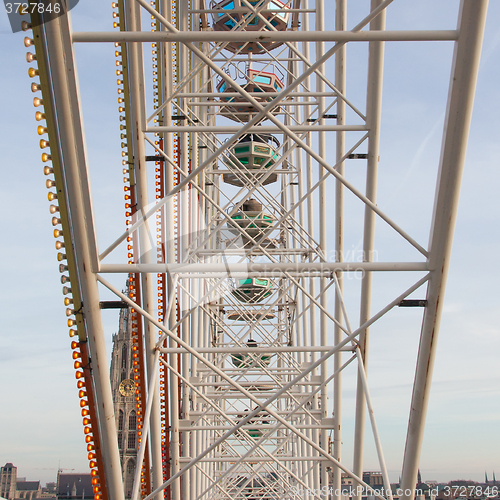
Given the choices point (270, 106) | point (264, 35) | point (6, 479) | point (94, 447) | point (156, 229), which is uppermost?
point (6, 479)

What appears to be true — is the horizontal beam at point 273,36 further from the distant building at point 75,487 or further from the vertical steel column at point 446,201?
the distant building at point 75,487

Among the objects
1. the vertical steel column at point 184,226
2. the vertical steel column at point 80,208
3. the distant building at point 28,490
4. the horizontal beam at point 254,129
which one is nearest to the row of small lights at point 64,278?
the vertical steel column at point 80,208

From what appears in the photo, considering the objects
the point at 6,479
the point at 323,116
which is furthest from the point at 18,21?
the point at 6,479

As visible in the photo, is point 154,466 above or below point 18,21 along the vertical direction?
below

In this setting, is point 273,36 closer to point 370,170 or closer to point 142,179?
point 370,170

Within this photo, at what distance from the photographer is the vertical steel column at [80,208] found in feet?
14.1

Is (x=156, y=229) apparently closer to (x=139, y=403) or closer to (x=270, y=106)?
(x=139, y=403)

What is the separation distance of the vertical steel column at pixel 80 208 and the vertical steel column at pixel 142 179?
1.96 ft

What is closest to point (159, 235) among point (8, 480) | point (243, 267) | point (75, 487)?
point (243, 267)

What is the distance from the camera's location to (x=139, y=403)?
8570 mm

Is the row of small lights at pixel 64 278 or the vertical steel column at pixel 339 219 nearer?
the row of small lights at pixel 64 278

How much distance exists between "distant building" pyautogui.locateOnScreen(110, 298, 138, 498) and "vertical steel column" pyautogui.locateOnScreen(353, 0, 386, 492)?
5367 centimetres

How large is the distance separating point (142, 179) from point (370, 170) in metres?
2.80

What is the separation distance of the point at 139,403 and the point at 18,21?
5892 mm
